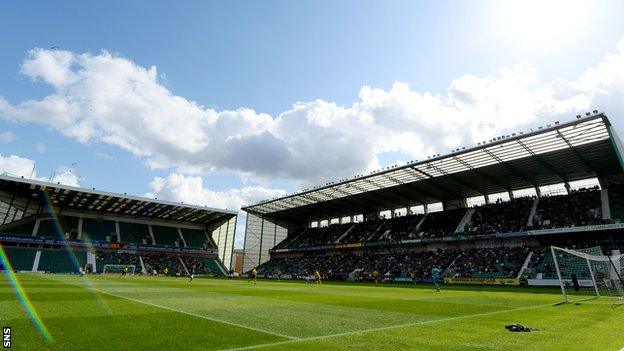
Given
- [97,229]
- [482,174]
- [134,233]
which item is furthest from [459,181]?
[97,229]

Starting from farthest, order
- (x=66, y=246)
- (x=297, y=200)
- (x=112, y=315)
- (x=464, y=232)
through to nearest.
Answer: (x=297, y=200) → (x=66, y=246) → (x=464, y=232) → (x=112, y=315)

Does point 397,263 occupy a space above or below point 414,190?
below

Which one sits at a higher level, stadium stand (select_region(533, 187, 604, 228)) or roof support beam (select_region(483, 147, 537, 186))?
roof support beam (select_region(483, 147, 537, 186))

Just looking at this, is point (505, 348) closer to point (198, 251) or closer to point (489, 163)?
point (489, 163)

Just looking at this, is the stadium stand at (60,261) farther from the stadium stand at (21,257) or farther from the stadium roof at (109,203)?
the stadium roof at (109,203)

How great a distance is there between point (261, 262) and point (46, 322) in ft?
209

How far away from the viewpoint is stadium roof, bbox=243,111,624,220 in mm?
31188

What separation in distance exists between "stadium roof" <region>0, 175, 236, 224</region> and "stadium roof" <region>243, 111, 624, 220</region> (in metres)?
17.1

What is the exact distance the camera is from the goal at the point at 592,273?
19.0m

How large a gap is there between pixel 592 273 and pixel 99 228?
2646 inches

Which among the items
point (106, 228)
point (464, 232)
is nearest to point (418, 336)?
point (464, 232)

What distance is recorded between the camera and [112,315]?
33.0 ft

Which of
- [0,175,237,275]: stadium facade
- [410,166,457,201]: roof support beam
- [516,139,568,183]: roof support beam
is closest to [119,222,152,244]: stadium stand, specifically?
[0,175,237,275]: stadium facade

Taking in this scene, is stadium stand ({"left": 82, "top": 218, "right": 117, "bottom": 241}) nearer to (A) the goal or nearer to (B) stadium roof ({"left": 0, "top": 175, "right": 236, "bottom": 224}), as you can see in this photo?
(B) stadium roof ({"left": 0, "top": 175, "right": 236, "bottom": 224})
